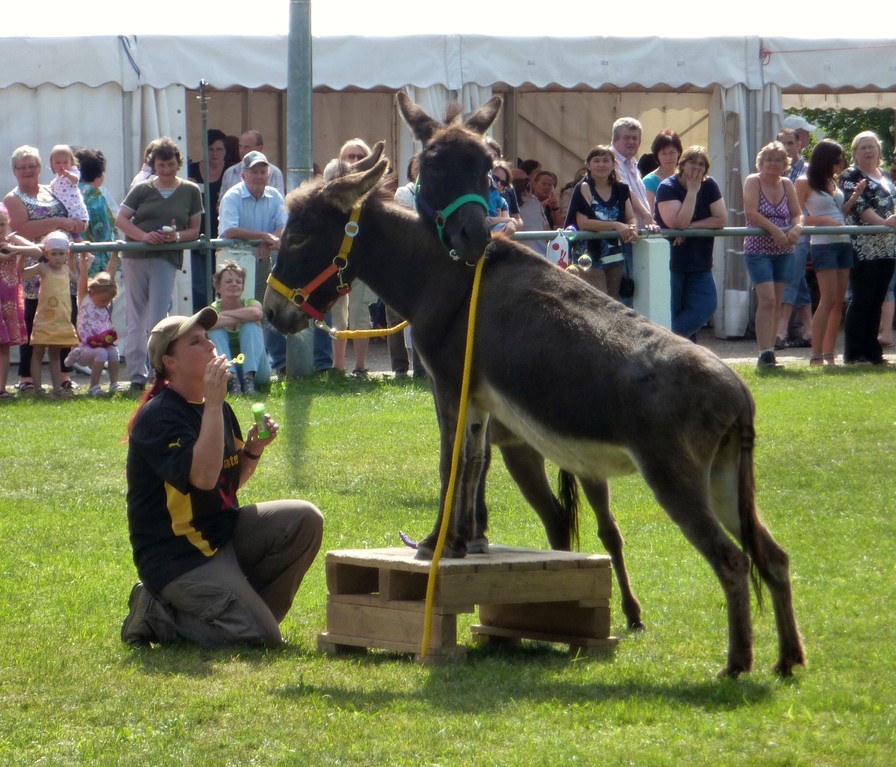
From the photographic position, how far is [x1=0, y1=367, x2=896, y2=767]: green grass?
16.7ft

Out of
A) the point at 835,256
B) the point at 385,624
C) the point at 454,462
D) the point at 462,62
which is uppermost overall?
the point at 462,62

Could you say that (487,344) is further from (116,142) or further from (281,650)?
(116,142)

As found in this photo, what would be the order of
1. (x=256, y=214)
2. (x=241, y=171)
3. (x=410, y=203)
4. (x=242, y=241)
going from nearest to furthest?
(x=410, y=203)
(x=242, y=241)
(x=256, y=214)
(x=241, y=171)

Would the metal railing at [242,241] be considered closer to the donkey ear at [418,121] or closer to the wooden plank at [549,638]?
the donkey ear at [418,121]

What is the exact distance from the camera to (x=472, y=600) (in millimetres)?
6402

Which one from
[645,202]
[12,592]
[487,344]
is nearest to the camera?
[487,344]

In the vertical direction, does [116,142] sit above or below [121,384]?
above

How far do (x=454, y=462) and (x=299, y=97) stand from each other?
9402 mm

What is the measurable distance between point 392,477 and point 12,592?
3547mm

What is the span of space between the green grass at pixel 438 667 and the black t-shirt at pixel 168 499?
421 mm

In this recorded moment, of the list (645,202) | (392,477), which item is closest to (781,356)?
(645,202)

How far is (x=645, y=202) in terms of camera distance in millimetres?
14148

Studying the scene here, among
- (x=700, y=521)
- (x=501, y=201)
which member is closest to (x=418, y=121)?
(x=700, y=521)

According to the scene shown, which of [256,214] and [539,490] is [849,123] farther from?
[539,490]
